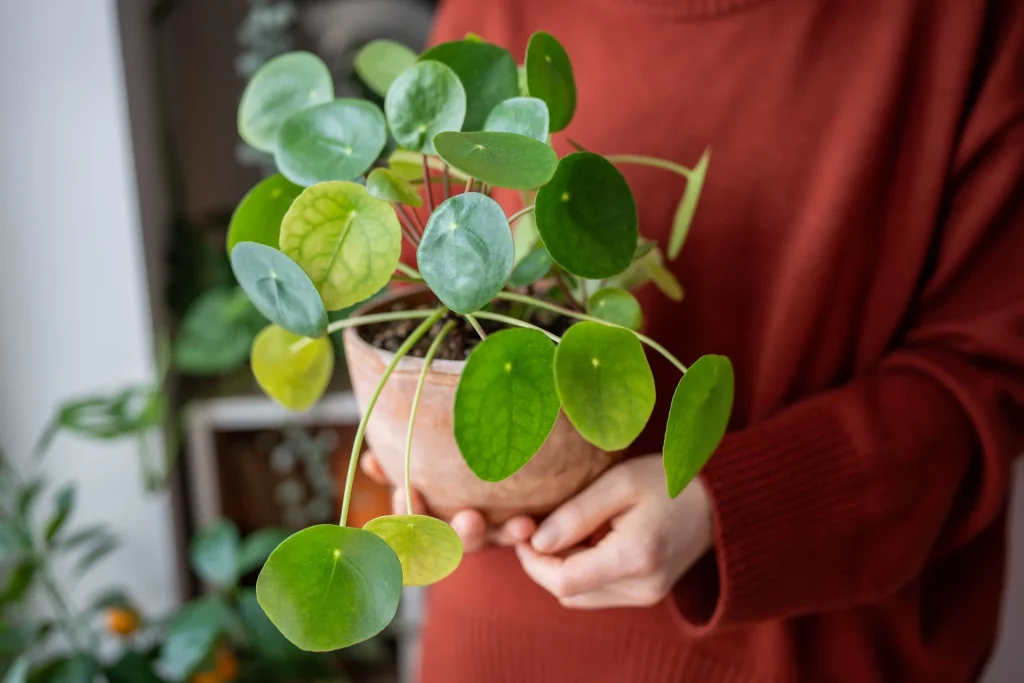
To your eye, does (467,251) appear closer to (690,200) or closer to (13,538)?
(690,200)

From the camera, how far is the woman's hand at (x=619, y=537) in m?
0.46

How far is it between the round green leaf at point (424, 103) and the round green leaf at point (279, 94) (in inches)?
3.5

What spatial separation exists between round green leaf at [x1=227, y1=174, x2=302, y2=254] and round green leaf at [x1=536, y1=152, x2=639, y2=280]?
0.16m

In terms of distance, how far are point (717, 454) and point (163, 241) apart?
0.99m

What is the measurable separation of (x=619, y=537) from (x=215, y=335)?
84 centimetres

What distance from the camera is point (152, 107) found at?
1.14 m

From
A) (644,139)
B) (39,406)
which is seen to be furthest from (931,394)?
(39,406)

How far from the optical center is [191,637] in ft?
3.38

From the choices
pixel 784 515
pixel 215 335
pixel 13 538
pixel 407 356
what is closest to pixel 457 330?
pixel 407 356

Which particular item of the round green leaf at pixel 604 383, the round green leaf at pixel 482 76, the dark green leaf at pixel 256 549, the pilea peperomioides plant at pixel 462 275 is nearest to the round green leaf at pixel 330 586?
the pilea peperomioides plant at pixel 462 275

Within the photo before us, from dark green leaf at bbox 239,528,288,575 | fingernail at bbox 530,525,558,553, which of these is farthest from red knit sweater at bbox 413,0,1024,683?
dark green leaf at bbox 239,528,288,575

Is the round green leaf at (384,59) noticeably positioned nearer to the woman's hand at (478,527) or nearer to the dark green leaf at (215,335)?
the woman's hand at (478,527)

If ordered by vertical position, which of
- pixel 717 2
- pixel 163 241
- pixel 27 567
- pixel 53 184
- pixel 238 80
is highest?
pixel 717 2

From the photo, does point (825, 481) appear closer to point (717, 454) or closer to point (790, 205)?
point (717, 454)
